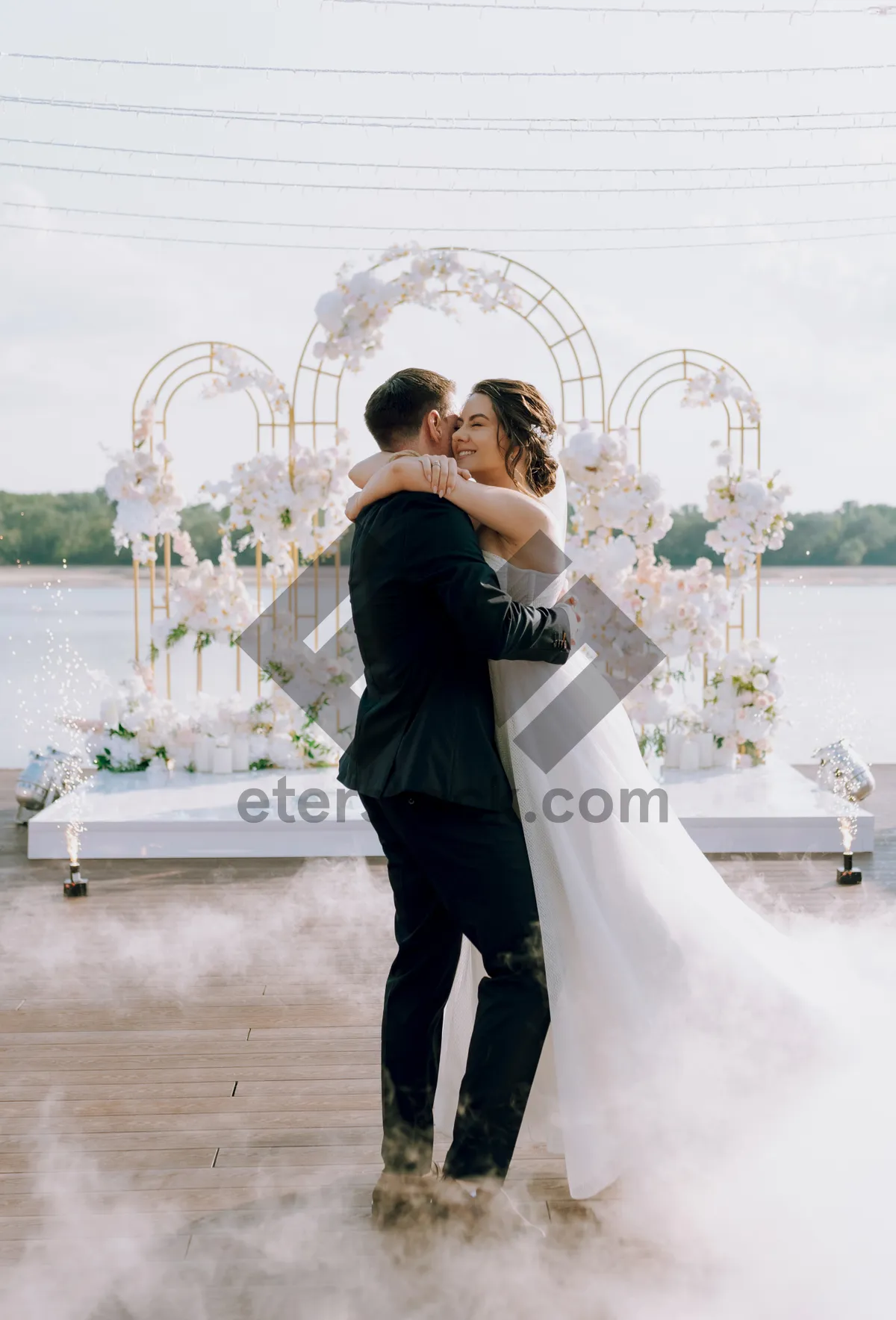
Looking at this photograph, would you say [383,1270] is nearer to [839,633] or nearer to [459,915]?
[459,915]

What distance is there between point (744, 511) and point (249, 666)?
8601 millimetres

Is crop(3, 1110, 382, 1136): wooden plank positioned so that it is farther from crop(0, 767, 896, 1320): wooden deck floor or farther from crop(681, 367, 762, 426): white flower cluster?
crop(681, 367, 762, 426): white flower cluster

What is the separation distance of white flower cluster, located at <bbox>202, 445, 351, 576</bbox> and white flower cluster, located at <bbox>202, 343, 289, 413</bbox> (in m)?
0.31

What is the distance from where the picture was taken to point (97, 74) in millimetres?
7566

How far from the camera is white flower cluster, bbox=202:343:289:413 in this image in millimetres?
6094

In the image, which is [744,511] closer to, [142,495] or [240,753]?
[240,753]

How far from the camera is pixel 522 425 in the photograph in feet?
7.34

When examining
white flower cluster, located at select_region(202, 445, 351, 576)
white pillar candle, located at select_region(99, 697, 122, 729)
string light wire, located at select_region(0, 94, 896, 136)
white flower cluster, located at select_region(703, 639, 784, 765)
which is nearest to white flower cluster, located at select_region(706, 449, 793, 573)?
white flower cluster, located at select_region(703, 639, 784, 765)

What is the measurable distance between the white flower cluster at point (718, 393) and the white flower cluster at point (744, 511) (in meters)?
0.26

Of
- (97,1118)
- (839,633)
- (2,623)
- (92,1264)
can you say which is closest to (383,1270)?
(92,1264)

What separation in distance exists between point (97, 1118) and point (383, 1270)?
35.2 inches

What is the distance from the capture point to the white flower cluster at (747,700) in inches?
240

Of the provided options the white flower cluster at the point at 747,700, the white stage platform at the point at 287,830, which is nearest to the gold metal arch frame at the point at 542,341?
the white stage platform at the point at 287,830

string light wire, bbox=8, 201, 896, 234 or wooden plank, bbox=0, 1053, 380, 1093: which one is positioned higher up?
string light wire, bbox=8, 201, 896, 234
